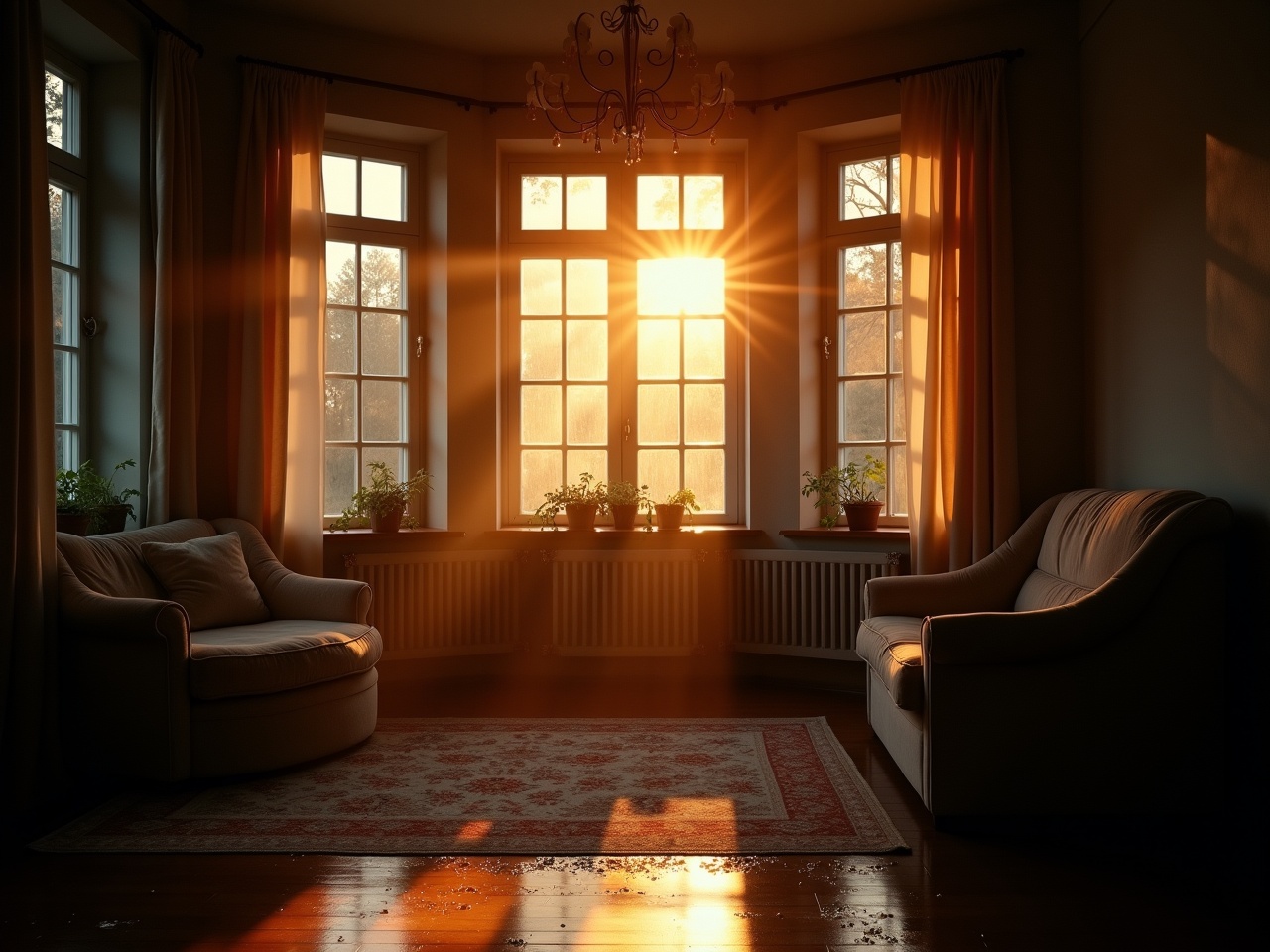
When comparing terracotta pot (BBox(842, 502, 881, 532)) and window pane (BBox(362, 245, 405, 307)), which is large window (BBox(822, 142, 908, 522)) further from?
window pane (BBox(362, 245, 405, 307))

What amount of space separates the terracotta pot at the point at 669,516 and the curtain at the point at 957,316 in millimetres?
1240

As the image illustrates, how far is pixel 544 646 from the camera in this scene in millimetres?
5488

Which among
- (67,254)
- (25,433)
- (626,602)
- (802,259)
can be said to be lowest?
(626,602)

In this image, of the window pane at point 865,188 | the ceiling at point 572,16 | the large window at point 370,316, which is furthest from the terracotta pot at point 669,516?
the ceiling at point 572,16

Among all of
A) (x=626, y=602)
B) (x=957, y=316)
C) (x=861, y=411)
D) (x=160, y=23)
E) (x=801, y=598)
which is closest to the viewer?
(x=160, y=23)

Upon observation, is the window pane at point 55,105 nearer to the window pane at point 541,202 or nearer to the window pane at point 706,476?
the window pane at point 541,202

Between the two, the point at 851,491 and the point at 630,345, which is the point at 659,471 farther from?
the point at 851,491

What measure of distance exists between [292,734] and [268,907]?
1.18 m

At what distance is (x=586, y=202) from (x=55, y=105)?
266 centimetres

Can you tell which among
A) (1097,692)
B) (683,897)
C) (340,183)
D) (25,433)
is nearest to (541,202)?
(340,183)

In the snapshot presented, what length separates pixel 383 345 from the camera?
5602 millimetres

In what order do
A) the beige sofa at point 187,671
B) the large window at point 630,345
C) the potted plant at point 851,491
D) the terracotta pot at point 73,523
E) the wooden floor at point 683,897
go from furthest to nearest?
the large window at point 630,345 < the potted plant at point 851,491 < the terracotta pot at point 73,523 < the beige sofa at point 187,671 < the wooden floor at point 683,897

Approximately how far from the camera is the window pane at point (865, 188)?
5527mm

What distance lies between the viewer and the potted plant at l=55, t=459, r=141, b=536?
13.5ft
